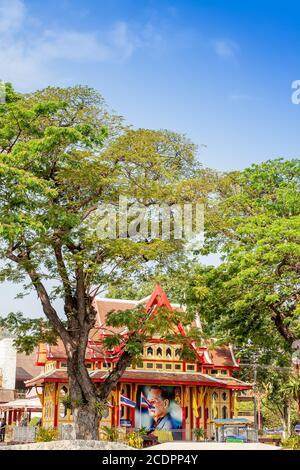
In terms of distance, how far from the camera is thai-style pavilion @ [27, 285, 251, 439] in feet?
118

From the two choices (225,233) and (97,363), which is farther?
(97,363)

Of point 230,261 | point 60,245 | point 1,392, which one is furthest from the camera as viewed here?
point 1,392

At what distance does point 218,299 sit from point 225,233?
2.98 metres

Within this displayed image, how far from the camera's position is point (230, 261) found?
2958 cm

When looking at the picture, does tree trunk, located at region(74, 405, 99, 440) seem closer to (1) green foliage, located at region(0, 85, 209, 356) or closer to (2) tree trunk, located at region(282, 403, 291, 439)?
(1) green foliage, located at region(0, 85, 209, 356)

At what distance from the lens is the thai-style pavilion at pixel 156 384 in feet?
118

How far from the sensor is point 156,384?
36594 mm

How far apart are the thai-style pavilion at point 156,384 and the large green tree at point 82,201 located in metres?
8.54

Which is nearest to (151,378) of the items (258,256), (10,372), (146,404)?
(146,404)

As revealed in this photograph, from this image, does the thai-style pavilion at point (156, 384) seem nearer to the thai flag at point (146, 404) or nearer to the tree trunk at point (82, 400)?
the thai flag at point (146, 404)

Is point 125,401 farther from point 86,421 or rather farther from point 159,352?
point 86,421

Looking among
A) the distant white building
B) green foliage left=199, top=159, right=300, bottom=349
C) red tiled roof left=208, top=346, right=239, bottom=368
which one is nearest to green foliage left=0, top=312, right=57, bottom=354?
green foliage left=199, top=159, right=300, bottom=349

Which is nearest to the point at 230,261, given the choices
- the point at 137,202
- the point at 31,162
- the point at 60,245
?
the point at 137,202
